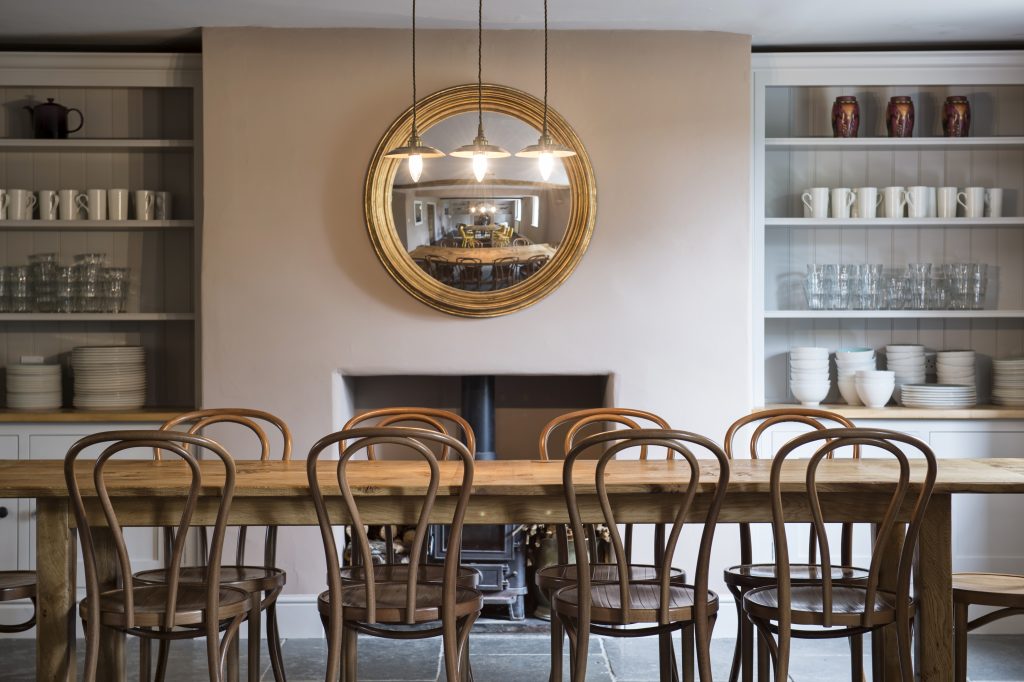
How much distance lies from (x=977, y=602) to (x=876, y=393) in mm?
1664

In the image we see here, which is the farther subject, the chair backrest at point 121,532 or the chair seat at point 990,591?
the chair seat at point 990,591

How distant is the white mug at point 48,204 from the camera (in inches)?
180

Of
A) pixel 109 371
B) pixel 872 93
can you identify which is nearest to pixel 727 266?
pixel 872 93

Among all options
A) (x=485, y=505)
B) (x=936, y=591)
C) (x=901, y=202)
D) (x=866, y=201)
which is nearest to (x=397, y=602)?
(x=485, y=505)

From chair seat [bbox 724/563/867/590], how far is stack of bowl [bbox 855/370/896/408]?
1321mm

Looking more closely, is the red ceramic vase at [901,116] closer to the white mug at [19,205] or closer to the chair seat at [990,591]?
the chair seat at [990,591]

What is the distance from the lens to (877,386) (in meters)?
4.53

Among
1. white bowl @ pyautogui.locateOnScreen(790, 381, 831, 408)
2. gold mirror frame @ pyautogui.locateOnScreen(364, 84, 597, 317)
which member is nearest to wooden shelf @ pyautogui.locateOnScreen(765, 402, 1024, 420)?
white bowl @ pyautogui.locateOnScreen(790, 381, 831, 408)

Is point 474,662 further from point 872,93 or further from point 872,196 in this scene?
point 872,93

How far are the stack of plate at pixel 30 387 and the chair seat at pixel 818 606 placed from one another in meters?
3.25

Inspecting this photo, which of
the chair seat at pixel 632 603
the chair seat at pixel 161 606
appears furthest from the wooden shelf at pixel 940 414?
the chair seat at pixel 161 606

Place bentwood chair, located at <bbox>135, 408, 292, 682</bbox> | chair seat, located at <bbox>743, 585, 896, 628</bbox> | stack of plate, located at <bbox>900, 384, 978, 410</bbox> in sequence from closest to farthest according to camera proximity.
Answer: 1. chair seat, located at <bbox>743, 585, 896, 628</bbox>
2. bentwood chair, located at <bbox>135, 408, 292, 682</bbox>
3. stack of plate, located at <bbox>900, 384, 978, 410</bbox>

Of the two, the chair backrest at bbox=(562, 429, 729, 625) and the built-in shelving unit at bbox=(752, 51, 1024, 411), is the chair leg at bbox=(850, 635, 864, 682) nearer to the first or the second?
the chair backrest at bbox=(562, 429, 729, 625)

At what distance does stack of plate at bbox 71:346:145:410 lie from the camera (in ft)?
14.9
